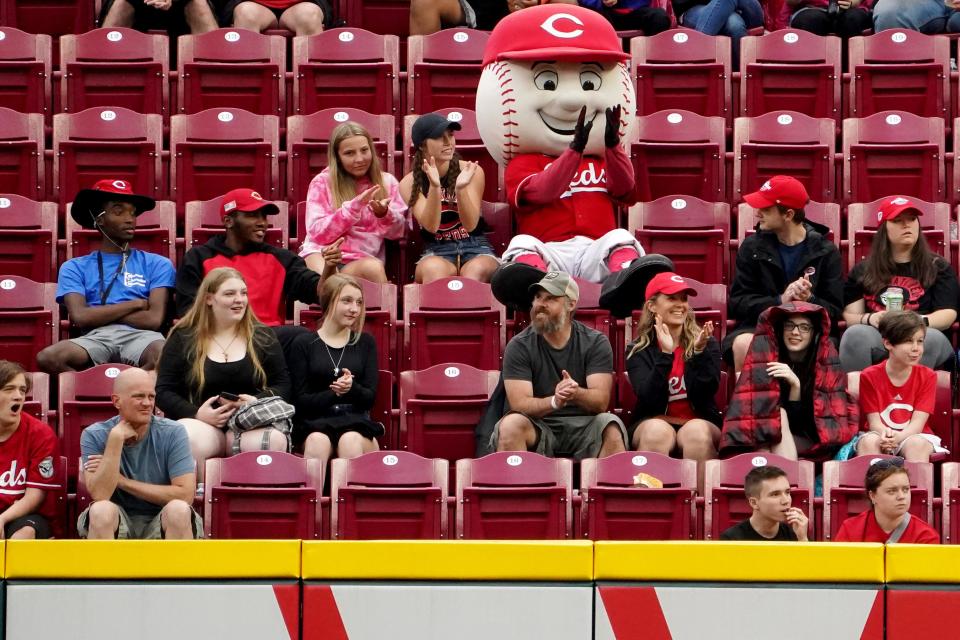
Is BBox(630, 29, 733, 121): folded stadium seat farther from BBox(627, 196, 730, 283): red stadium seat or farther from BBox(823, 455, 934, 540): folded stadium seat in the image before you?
BBox(823, 455, 934, 540): folded stadium seat

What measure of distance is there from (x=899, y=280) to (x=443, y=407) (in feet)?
6.31

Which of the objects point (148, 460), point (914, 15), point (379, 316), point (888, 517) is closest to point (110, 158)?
point (379, 316)

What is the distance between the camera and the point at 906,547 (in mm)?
6145

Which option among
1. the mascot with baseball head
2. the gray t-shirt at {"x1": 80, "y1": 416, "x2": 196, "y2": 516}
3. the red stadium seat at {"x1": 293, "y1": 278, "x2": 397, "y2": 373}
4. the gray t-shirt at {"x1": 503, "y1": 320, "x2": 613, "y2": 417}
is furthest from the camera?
the mascot with baseball head

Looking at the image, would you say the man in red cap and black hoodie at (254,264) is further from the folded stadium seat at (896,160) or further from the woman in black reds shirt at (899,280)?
the folded stadium seat at (896,160)

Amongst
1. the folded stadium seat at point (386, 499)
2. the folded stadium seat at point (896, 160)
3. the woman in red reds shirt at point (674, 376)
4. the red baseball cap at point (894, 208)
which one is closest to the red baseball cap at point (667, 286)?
the woman in red reds shirt at point (674, 376)

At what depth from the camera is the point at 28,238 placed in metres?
8.87

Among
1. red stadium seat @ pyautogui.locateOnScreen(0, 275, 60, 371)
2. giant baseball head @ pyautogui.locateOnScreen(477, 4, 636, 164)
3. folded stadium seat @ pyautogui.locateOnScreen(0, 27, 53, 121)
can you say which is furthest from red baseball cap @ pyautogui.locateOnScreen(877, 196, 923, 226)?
folded stadium seat @ pyautogui.locateOnScreen(0, 27, 53, 121)

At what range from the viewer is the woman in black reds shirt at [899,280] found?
323 inches

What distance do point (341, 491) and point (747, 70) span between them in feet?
11.5

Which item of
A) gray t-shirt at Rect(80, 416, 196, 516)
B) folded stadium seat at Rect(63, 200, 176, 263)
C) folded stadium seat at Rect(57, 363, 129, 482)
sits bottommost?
gray t-shirt at Rect(80, 416, 196, 516)

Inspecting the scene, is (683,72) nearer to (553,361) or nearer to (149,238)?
(553,361)

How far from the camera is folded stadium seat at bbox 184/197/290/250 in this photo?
8.91 metres

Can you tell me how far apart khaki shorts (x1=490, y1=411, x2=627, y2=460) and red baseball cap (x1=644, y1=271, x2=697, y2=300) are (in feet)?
1.66
